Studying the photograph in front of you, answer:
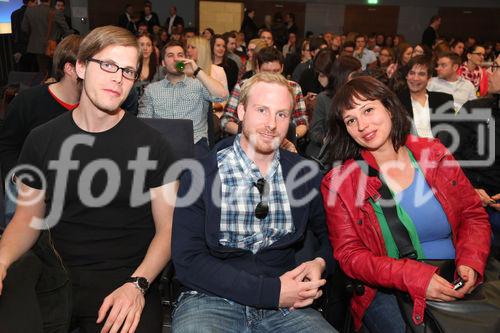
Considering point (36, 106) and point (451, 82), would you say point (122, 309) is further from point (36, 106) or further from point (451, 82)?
point (451, 82)

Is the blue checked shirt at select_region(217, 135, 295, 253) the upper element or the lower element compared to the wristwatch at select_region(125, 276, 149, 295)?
upper

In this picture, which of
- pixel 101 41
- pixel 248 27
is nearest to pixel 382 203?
pixel 101 41

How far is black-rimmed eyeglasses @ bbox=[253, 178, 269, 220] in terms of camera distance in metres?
1.79

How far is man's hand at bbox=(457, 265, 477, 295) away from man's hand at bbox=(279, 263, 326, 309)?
52cm

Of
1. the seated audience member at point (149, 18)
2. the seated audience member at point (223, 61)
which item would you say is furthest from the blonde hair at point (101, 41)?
the seated audience member at point (149, 18)

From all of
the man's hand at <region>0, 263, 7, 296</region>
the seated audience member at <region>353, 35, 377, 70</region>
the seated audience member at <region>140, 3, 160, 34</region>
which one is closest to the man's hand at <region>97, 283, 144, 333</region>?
the man's hand at <region>0, 263, 7, 296</region>

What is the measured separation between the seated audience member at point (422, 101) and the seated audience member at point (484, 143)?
0.43 metres

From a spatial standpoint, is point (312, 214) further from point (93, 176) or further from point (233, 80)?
point (233, 80)

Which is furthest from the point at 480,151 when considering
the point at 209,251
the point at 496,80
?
the point at 209,251

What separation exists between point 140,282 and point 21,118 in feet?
4.17

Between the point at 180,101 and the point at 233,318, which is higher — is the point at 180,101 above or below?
above

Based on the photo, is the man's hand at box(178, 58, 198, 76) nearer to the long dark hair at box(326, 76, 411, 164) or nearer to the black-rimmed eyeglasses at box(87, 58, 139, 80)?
the long dark hair at box(326, 76, 411, 164)

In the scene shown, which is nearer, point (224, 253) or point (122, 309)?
point (122, 309)

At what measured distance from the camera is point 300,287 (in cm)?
166
